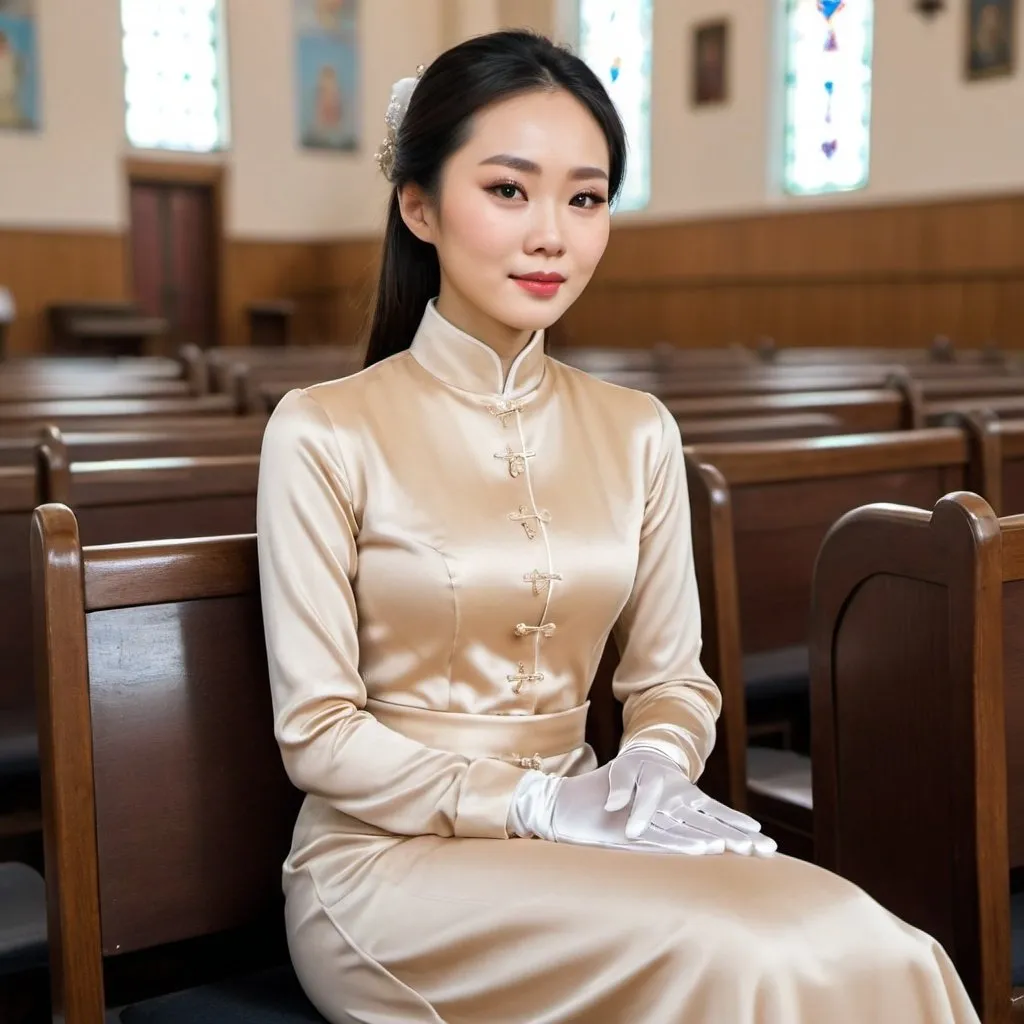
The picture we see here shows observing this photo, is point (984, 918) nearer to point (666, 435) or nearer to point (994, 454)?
point (666, 435)

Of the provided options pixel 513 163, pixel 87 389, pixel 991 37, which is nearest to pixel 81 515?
pixel 513 163

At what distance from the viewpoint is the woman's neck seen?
5.24ft

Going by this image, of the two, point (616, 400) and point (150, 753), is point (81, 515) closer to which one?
point (150, 753)

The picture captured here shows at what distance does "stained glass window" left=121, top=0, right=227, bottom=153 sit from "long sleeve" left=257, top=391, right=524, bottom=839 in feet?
48.2

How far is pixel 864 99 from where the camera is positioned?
11.8 m

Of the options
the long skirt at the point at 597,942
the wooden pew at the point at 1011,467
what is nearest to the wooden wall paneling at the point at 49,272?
the wooden pew at the point at 1011,467

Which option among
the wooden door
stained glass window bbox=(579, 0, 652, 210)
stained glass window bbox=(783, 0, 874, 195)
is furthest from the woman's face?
the wooden door

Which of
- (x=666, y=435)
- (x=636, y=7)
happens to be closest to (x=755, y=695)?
(x=666, y=435)

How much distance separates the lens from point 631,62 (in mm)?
14180

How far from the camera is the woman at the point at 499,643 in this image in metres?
1.23

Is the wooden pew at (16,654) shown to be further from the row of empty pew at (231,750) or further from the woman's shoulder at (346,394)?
the woman's shoulder at (346,394)

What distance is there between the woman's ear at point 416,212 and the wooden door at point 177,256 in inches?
583

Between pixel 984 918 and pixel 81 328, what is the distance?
13.6m

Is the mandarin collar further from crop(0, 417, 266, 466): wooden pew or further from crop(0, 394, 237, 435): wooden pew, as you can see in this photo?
crop(0, 394, 237, 435): wooden pew
